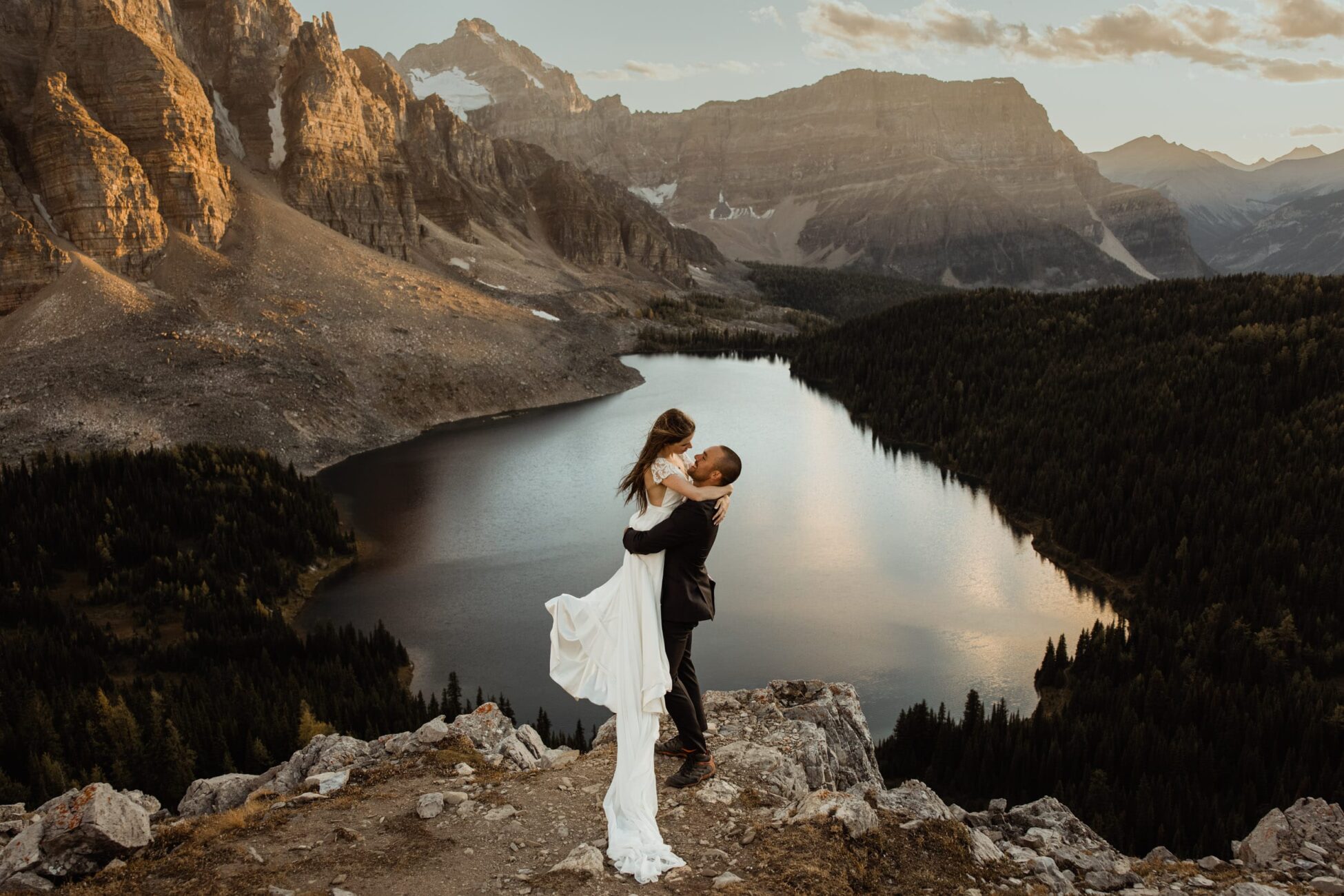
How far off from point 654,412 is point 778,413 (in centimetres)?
962

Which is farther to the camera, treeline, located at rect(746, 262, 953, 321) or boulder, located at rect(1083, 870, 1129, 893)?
treeline, located at rect(746, 262, 953, 321)

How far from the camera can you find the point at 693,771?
1008 centimetres

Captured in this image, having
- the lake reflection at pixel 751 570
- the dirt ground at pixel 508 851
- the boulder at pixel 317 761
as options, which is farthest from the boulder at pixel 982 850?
the lake reflection at pixel 751 570

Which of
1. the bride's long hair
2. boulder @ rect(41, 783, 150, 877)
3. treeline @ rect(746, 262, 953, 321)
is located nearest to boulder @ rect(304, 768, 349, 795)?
boulder @ rect(41, 783, 150, 877)

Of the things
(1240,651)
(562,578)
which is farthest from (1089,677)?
(562,578)

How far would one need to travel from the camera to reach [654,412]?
69125 mm

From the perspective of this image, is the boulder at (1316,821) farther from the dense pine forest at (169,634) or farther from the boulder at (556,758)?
the dense pine forest at (169,634)

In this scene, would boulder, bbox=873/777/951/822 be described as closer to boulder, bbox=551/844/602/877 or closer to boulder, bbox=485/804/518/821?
boulder, bbox=551/844/602/877

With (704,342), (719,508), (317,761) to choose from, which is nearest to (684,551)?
(719,508)

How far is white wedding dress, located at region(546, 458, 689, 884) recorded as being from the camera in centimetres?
852

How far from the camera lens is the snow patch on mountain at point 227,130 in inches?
3038

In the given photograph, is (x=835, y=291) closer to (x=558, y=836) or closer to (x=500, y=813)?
(x=500, y=813)

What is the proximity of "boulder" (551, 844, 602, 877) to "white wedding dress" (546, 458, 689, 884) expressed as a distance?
152mm

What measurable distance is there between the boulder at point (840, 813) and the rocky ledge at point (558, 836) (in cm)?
2
